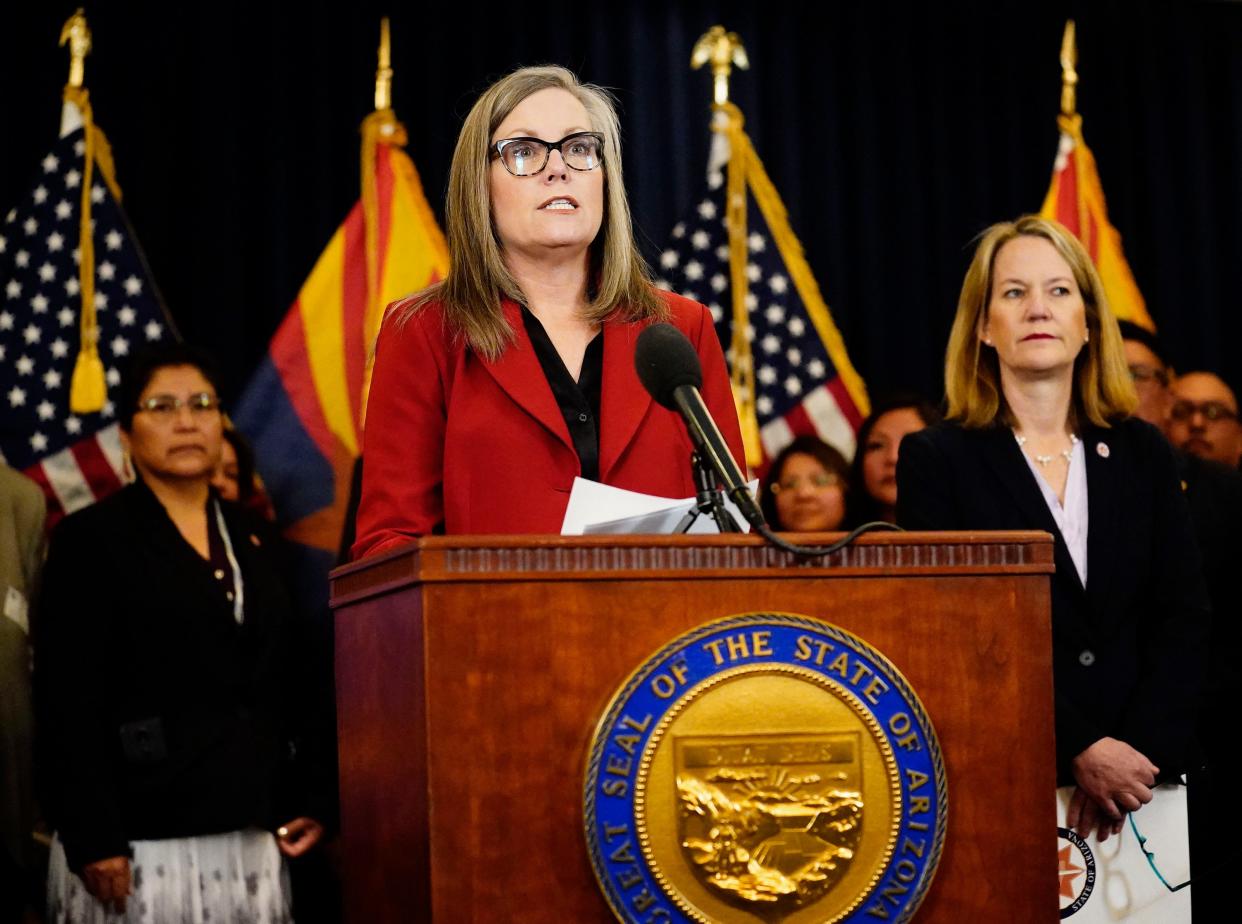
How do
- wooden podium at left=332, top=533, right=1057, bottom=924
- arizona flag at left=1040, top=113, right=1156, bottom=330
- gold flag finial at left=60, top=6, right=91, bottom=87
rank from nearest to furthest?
wooden podium at left=332, top=533, right=1057, bottom=924, gold flag finial at left=60, top=6, right=91, bottom=87, arizona flag at left=1040, top=113, right=1156, bottom=330

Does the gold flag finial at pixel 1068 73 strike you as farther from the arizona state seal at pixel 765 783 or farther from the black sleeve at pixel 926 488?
the arizona state seal at pixel 765 783

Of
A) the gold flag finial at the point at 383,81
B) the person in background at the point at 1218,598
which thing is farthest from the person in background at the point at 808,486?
the gold flag finial at the point at 383,81

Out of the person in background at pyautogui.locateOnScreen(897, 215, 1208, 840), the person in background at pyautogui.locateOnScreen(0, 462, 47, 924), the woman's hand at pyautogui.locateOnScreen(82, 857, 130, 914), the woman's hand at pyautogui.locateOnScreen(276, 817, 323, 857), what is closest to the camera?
the person in background at pyautogui.locateOnScreen(897, 215, 1208, 840)

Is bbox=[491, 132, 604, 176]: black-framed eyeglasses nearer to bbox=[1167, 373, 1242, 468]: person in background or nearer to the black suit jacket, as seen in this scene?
the black suit jacket

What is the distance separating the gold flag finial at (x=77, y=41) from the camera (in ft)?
17.2

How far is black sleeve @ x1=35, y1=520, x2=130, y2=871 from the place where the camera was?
3732mm

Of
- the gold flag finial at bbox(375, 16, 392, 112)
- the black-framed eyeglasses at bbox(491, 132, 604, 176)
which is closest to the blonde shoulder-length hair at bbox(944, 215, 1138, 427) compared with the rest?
the black-framed eyeglasses at bbox(491, 132, 604, 176)

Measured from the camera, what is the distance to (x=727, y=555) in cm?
175

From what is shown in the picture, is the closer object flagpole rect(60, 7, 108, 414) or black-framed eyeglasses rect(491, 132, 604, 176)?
black-framed eyeglasses rect(491, 132, 604, 176)

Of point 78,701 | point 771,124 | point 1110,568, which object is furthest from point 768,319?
point 1110,568

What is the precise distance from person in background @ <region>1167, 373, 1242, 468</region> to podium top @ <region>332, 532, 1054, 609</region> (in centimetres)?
349

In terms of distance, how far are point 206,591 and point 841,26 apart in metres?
3.22

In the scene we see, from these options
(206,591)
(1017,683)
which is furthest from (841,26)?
Result: (1017,683)

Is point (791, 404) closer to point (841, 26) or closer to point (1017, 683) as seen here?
point (841, 26)
